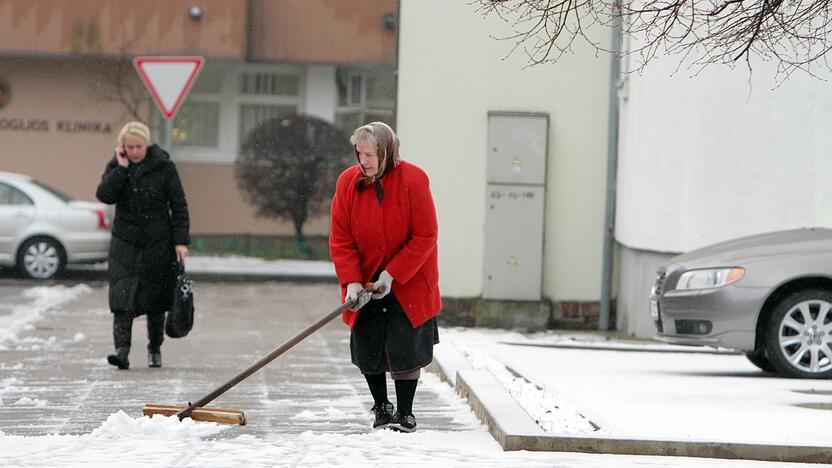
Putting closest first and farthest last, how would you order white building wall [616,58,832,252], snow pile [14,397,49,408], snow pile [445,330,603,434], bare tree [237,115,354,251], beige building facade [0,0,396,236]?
snow pile [445,330,603,434]
snow pile [14,397,49,408]
white building wall [616,58,832,252]
beige building facade [0,0,396,236]
bare tree [237,115,354,251]

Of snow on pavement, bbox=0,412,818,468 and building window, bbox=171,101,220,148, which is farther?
building window, bbox=171,101,220,148

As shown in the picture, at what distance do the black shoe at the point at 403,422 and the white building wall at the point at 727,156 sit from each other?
7.11 metres

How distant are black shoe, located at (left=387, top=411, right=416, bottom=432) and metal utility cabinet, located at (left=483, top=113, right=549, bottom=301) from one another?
8.17 metres

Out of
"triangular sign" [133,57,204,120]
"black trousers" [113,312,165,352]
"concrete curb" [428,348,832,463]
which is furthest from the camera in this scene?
"triangular sign" [133,57,204,120]

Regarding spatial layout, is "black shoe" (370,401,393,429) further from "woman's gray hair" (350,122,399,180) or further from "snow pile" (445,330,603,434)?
"woman's gray hair" (350,122,399,180)

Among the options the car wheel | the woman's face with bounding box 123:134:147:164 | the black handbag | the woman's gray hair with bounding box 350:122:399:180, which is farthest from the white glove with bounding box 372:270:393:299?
the car wheel

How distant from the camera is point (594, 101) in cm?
1677

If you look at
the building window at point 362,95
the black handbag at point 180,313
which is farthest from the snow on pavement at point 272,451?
the building window at point 362,95

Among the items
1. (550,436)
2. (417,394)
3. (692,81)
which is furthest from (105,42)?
(550,436)

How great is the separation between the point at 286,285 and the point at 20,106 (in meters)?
8.44

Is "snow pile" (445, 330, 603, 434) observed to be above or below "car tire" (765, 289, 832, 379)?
below

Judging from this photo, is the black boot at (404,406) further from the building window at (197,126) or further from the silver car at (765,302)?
the building window at (197,126)

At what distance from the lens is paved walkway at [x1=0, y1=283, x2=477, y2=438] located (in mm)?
9125

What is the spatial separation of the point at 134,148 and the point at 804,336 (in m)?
5.01
